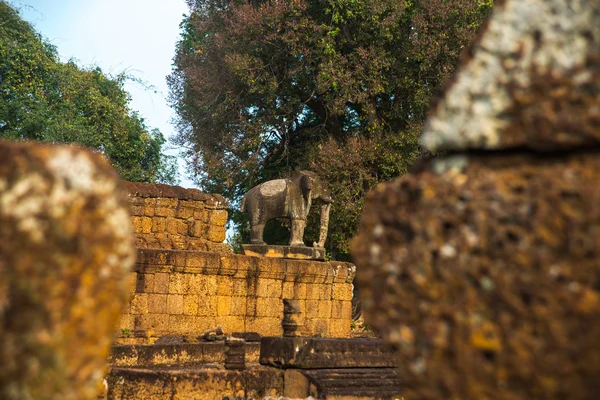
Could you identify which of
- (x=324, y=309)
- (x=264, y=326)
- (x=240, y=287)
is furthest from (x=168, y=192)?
(x=324, y=309)

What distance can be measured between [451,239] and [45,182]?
634mm

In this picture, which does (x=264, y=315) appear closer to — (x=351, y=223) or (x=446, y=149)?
(x=351, y=223)

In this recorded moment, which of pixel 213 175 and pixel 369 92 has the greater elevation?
pixel 369 92

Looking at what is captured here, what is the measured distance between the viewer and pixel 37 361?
1.25 metres

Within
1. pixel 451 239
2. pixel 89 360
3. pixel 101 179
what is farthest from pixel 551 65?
pixel 89 360

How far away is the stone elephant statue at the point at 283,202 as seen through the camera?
54.3 ft

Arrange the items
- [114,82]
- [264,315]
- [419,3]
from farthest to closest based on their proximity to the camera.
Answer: [114,82] < [419,3] < [264,315]

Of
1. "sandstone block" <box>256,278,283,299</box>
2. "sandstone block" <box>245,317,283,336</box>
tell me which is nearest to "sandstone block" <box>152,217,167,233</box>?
"sandstone block" <box>256,278,283,299</box>

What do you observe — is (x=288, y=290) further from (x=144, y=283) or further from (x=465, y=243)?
(x=465, y=243)

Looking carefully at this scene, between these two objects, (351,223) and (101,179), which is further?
(351,223)

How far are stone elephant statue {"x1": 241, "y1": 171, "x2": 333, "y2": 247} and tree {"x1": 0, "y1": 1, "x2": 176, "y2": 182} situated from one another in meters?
11.6

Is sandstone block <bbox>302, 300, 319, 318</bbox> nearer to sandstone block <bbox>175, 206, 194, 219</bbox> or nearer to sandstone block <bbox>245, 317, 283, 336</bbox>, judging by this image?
sandstone block <bbox>245, 317, 283, 336</bbox>

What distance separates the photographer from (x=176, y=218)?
51.6ft

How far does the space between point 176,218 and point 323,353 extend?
6833 mm
